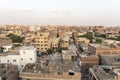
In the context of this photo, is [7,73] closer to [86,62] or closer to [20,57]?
[20,57]

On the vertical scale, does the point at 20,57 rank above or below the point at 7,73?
above

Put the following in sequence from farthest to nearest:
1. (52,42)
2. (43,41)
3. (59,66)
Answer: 1. (52,42)
2. (43,41)
3. (59,66)

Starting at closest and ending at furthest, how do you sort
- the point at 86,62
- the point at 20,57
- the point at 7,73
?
1. the point at 7,73
2. the point at 20,57
3. the point at 86,62

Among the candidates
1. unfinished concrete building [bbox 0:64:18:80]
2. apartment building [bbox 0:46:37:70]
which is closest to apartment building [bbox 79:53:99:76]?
apartment building [bbox 0:46:37:70]

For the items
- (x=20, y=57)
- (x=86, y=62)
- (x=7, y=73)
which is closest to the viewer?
(x=7, y=73)

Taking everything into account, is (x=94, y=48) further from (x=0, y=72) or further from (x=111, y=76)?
(x=0, y=72)

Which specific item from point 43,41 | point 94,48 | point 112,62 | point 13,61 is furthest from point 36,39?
point 112,62

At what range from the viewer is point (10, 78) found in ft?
60.5

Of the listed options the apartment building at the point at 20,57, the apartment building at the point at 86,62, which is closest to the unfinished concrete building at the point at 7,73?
the apartment building at the point at 20,57

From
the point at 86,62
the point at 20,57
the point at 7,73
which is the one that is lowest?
the point at 86,62

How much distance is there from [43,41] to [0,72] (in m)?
27.6

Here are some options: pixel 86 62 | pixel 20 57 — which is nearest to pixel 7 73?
pixel 20 57

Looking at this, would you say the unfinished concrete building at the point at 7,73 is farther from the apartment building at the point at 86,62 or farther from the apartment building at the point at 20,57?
the apartment building at the point at 86,62

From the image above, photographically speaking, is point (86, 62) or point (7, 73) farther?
point (86, 62)
